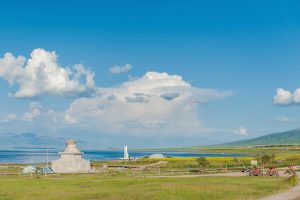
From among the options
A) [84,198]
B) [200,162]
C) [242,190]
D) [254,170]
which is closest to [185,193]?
[242,190]

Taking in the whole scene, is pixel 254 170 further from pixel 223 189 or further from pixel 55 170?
pixel 55 170

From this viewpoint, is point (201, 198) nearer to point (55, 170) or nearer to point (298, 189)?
point (298, 189)

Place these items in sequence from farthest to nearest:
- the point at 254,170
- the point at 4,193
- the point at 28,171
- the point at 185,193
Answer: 1. the point at 28,171
2. the point at 254,170
3. the point at 4,193
4. the point at 185,193

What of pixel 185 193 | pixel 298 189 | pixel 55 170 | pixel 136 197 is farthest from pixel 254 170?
pixel 55 170

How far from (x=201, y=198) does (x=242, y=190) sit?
19.0 feet

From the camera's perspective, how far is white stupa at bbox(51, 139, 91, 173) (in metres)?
86.2

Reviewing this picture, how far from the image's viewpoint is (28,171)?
80812mm

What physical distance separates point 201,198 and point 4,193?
58.8 feet

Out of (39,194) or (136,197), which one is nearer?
(136,197)

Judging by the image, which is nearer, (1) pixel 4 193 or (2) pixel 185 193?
(2) pixel 185 193

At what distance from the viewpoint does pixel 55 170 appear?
85.8 meters

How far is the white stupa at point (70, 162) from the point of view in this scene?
86.2 metres

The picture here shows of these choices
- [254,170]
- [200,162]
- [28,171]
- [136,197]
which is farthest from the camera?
[200,162]

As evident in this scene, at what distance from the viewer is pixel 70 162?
86750 mm
